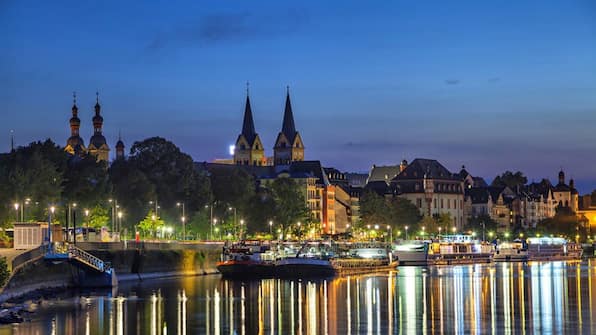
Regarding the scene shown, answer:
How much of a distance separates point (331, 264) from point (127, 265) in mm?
30443

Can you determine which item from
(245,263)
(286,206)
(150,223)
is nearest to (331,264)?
(245,263)

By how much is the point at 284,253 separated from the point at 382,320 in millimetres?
77484

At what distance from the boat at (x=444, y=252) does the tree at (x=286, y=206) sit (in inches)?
686

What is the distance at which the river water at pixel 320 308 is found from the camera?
67250mm

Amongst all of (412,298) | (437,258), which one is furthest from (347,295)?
(437,258)

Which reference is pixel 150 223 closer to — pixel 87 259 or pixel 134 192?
pixel 134 192

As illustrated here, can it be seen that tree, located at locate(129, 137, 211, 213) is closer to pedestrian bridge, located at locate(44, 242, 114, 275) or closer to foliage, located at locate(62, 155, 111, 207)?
foliage, located at locate(62, 155, 111, 207)

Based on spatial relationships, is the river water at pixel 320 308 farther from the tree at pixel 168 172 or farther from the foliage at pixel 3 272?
the tree at pixel 168 172

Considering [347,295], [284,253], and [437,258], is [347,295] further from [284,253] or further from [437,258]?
[437,258]

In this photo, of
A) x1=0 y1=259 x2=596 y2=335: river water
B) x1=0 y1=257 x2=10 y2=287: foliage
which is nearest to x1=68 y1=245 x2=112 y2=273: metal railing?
x1=0 y1=259 x2=596 y2=335: river water

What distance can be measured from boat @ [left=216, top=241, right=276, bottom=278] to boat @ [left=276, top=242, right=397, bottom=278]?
1.62m

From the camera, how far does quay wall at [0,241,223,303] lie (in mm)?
84375

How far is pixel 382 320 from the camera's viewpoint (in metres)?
72.6

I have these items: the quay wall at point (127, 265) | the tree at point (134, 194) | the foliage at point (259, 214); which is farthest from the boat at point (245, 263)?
the foliage at point (259, 214)
